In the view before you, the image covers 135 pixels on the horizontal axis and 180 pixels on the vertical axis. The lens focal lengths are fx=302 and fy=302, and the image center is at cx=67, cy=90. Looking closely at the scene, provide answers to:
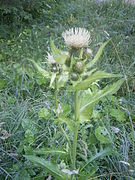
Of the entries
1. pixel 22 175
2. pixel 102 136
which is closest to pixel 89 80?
pixel 102 136

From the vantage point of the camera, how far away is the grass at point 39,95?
2.21m

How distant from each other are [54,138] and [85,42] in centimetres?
92

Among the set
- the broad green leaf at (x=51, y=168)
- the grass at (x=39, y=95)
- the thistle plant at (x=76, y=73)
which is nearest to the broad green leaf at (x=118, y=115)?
the grass at (x=39, y=95)

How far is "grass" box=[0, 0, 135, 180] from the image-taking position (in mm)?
2205

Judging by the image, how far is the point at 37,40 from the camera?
4.75 m

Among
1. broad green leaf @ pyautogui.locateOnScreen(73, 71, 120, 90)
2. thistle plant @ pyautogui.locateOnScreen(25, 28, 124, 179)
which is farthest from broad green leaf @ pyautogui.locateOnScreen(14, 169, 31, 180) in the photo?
broad green leaf @ pyautogui.locateOnScreen(73, 71, 120, 90)

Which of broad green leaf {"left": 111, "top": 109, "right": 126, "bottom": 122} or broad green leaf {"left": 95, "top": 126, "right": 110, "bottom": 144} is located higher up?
broad green leaf {"left": 111, "top": 109, "right": 126, "bottom": 122}

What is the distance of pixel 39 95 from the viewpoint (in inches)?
122

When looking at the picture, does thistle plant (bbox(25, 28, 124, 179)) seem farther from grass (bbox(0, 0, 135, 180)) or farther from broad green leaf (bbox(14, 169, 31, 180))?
grass (bbox(0, 0, 135, 180))

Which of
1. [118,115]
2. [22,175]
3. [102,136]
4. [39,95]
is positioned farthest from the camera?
[39,95]

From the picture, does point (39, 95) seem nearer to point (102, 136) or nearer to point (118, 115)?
point (118, 115)

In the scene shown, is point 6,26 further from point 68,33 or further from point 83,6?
point 68,33

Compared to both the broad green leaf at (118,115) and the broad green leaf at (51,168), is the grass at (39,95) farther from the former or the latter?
the broad green leaf at (51,168)

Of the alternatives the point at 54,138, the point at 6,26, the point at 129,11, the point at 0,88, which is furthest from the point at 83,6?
the point at 54,138
